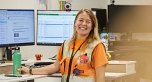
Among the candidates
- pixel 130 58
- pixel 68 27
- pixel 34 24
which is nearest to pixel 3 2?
pixel 34 24

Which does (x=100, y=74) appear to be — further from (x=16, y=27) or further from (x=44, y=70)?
(x=16, y=27)

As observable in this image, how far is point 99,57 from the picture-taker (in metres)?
2.60

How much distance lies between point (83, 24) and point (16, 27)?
31.0 inches

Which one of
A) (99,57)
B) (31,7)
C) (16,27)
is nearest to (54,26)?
(16,27)

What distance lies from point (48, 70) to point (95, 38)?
0.44 m

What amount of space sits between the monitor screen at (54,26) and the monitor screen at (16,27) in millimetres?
121

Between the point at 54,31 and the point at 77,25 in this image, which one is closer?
the point at 77,25

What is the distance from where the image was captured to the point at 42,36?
3.47 meters

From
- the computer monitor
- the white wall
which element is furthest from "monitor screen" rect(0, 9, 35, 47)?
the white wall

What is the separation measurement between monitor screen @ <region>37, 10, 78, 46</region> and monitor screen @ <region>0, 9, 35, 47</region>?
12cm

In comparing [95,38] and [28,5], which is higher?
[28,5]

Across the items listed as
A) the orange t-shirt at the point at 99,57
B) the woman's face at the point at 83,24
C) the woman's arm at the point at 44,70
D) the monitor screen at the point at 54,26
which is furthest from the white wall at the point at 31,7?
the orange t-shirt at the point at 99,57

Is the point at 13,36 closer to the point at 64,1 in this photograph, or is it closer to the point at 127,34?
the point at 64,1

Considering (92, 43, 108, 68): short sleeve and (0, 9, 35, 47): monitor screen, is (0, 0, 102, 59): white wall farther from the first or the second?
(92, 43, 108, 68): short sleeve
